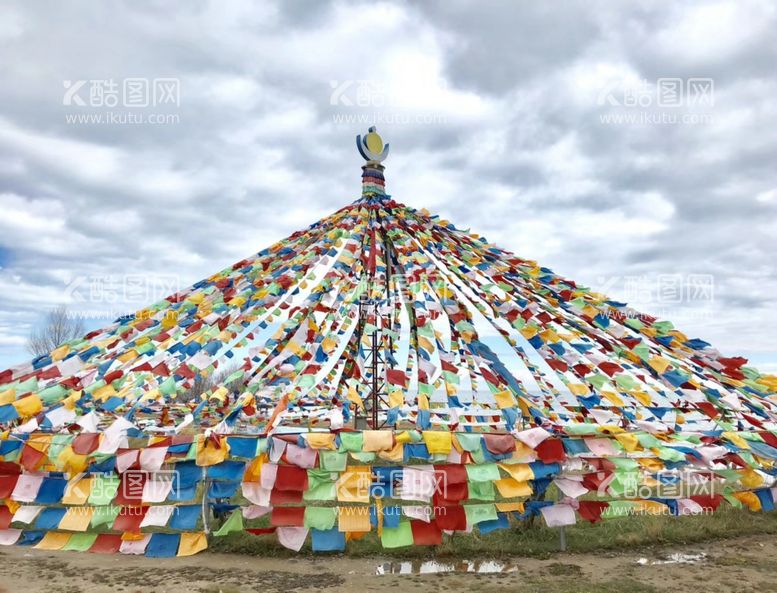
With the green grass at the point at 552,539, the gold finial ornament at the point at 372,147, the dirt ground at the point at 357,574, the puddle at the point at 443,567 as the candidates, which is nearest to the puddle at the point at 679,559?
the dirt ground at the point at 357,574

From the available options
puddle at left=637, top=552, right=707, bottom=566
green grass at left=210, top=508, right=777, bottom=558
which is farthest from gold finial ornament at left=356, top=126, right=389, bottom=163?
puddle at left=637, top=552, right=707, bottom=566

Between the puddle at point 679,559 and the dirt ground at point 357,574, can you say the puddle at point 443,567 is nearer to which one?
the dirt ground at point 357,574

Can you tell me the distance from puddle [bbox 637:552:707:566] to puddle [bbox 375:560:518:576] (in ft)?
5.29

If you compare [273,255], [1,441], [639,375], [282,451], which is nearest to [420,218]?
[273,255]

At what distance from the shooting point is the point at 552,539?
6.95 m

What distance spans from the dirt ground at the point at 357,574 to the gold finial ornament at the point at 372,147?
24.8ft

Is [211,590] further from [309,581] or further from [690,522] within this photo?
[690,522]

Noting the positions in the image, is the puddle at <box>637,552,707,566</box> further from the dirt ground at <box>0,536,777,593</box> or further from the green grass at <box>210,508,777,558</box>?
the green grass at <box>210,508,777,558</box>

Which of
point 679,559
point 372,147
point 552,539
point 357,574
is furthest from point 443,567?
point 372,147

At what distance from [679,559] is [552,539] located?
1.47 metres

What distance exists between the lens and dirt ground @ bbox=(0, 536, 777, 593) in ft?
18.4

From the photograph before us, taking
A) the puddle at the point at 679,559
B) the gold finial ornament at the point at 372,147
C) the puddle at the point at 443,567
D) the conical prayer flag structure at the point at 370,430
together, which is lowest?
the puddle at the point at 679,559

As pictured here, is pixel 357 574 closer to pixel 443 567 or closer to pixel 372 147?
pixel 443 567

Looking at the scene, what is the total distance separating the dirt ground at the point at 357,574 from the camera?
561cm
